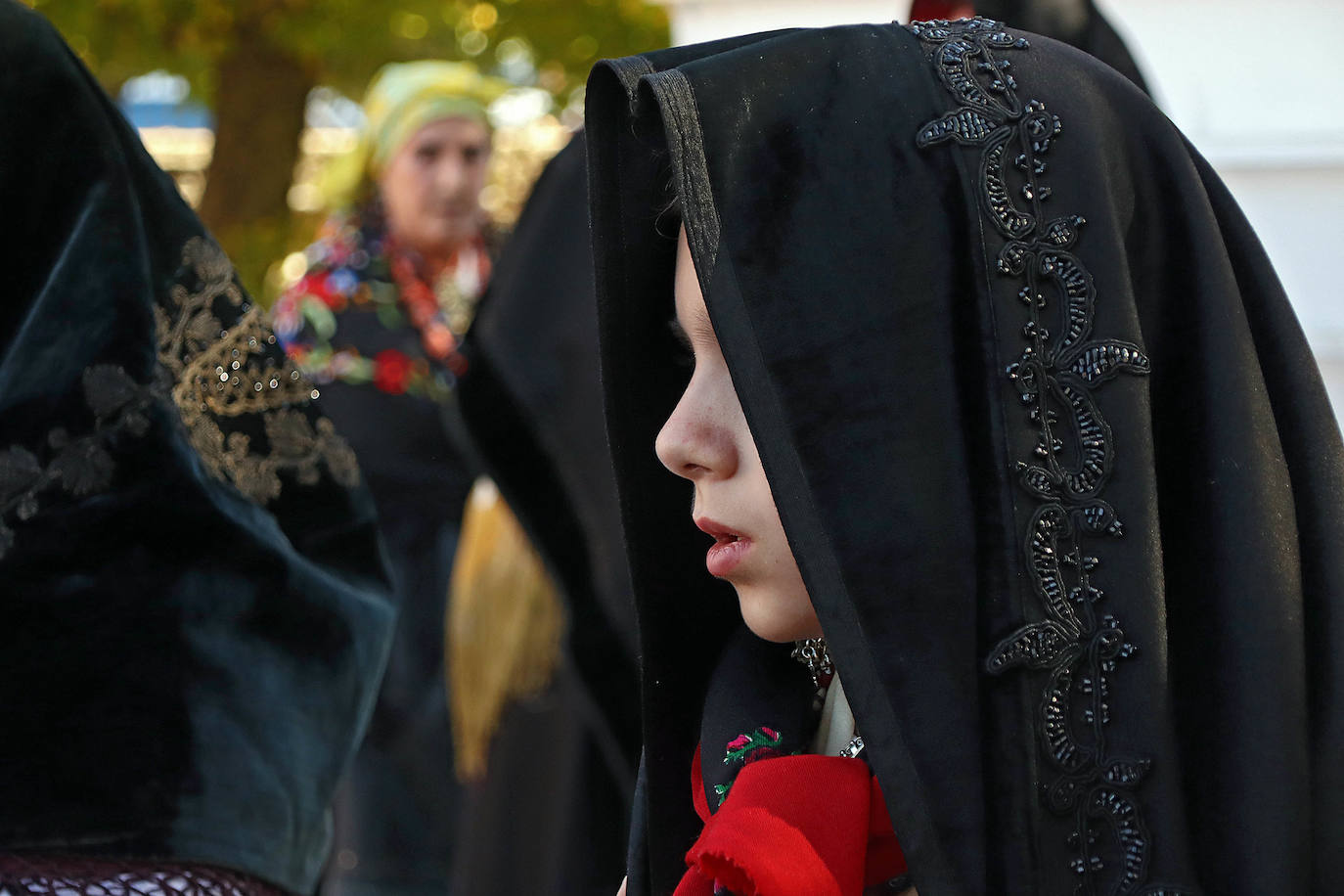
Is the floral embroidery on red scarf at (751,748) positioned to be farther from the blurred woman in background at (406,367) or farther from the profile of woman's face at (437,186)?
the profile of woman's face at (437,186)

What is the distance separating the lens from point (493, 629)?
456cm

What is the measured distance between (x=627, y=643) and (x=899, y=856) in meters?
2.40

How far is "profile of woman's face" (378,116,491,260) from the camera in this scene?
19.2ft

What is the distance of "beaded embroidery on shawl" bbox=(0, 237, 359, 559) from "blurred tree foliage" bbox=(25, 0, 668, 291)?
6.62 meters

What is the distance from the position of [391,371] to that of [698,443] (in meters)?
4.03

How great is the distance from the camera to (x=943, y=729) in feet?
4.56

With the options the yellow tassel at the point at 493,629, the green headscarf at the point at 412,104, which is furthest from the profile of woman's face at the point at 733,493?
the green headscarf at the point at 412,104

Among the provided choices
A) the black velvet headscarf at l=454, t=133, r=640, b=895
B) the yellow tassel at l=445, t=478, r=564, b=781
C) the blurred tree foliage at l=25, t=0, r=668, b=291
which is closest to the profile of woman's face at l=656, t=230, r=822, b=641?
the black velvet headscarf at l=454, t=133, r=640, b=895

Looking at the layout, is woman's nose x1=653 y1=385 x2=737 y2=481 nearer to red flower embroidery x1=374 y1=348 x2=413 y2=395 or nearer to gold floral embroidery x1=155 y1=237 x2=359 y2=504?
gold floral embroidery x1=155 y1=237 x2=359 y2=504

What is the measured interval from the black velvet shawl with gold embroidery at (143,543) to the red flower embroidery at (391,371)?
3292 millimetres

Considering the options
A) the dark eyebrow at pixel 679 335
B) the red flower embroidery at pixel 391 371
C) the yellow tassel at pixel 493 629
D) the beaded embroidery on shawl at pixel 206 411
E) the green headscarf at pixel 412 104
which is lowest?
the yellow tassel at pixel 493 629

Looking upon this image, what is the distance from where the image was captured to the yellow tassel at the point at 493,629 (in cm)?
445

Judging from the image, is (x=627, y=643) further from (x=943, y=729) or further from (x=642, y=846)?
(x=943, y=729)

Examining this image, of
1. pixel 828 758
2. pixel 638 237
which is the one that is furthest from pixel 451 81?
pixel 828 758
